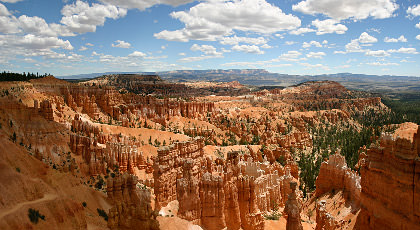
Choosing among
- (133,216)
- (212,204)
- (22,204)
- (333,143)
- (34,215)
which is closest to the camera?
(34,215)

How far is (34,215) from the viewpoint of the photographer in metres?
12.9

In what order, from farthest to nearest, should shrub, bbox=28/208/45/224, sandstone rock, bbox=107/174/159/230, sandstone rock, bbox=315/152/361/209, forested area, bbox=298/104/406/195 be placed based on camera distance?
1. forested area, bbox=298/104/406/195
2. sandstone rock, bbox=315/152/361/209
3. sandstone rock, bbox=107/174/159/230
4. shrub, bbox=28/208/45/224

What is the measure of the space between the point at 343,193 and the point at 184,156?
15.4 m

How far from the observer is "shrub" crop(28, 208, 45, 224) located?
1268cm

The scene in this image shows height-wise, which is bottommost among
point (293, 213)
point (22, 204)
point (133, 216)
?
point (133, 216)

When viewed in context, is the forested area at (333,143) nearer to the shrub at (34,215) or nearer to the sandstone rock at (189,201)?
the sandstone rock at (189,201)

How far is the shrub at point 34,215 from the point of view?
12680mm

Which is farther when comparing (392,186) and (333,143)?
(333,143)

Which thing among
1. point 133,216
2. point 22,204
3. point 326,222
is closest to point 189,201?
point 133,216

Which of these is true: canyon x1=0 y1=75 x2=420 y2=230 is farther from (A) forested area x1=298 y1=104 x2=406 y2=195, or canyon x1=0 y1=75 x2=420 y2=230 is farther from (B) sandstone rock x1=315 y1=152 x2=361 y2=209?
(A) forested area x1=298 y1=104 x2=406 y2=195

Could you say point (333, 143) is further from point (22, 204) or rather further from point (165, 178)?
point (22, 204)

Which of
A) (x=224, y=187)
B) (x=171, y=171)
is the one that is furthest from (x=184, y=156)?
(x=224, y=187)

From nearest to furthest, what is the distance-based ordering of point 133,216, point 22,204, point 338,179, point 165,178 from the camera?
1. point 22,204
2. point 133,216
3. point 165,178
4. point 338,179

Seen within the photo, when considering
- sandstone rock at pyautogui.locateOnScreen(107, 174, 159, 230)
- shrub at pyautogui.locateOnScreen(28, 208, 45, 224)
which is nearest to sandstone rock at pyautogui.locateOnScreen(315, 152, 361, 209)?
sandstone rock at pyautogui.locateOnScreen(107, 174, 159, 230)
